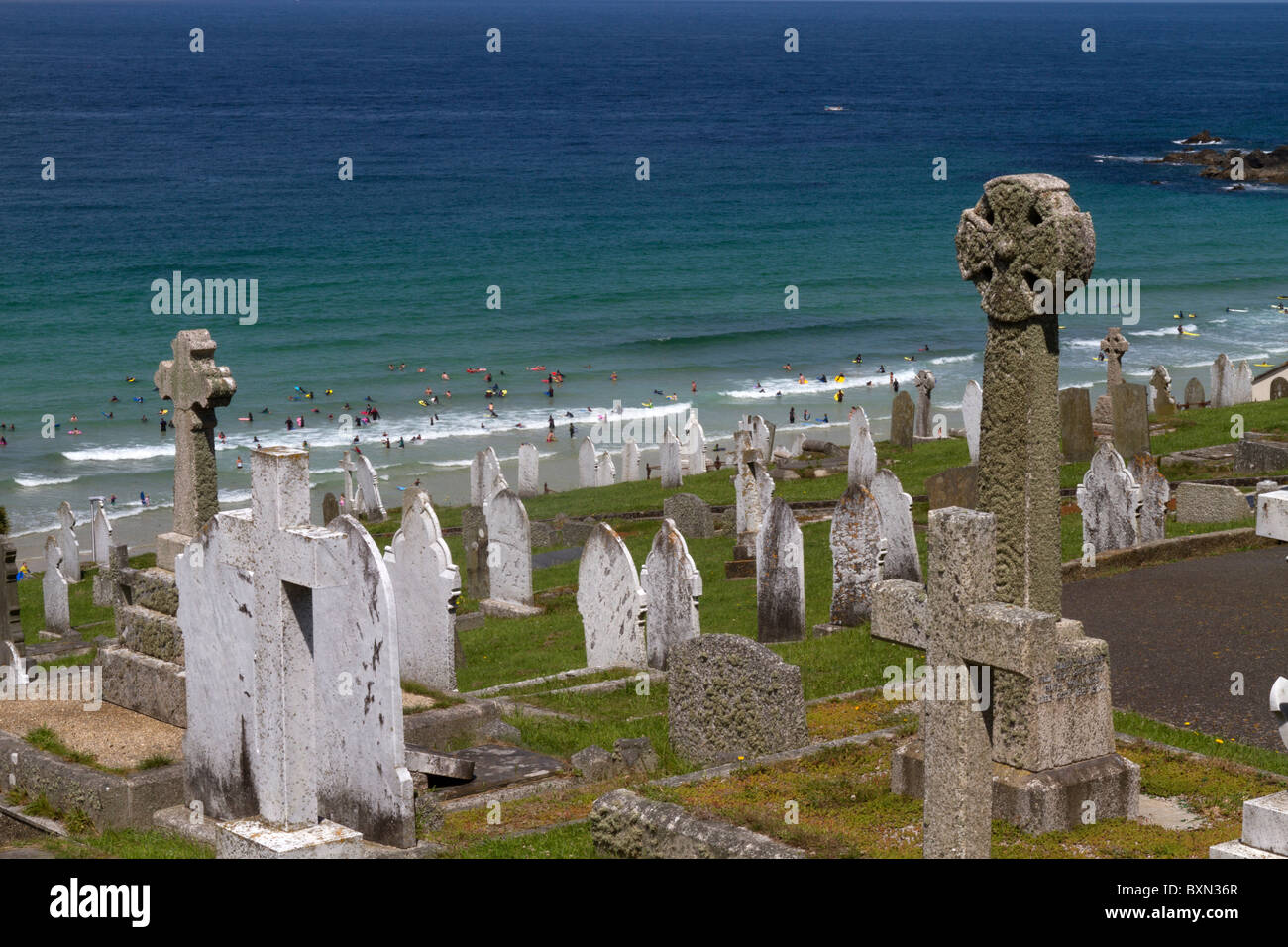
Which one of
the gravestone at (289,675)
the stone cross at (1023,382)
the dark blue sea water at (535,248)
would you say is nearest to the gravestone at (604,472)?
the dark blue sea water at (535,248)

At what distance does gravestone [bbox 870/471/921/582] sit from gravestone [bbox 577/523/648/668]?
3.19 meters

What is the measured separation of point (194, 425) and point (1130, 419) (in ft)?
55.4

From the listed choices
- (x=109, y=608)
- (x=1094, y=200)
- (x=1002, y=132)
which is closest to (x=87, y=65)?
(x=1002, y=132)

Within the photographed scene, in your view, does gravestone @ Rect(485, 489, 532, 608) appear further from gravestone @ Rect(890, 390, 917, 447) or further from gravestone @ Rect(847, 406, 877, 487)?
gravestone @ Rect(890, 390, 917, 447)

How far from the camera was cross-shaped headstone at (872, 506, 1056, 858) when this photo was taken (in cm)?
630

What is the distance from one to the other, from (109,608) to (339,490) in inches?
625

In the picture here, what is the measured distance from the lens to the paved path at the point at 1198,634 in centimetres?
1120

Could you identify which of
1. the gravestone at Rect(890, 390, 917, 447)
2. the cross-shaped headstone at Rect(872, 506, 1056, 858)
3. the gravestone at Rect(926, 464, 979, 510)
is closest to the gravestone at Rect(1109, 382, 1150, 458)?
the gravestone at Rect(926, 464, 979, 510)

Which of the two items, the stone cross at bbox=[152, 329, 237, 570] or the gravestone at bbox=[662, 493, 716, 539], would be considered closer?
the stone cross at bbox=[152, 329, 237, 570]

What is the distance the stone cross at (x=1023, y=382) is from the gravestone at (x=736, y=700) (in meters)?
1.65

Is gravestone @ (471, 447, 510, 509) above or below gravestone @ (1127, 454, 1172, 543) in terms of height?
below

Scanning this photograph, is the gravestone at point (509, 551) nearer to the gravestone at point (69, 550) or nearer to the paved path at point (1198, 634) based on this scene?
the paved path at point (1198, 634)

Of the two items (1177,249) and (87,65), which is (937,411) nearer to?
(1177,249)

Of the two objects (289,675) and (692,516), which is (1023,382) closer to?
(289,675)
